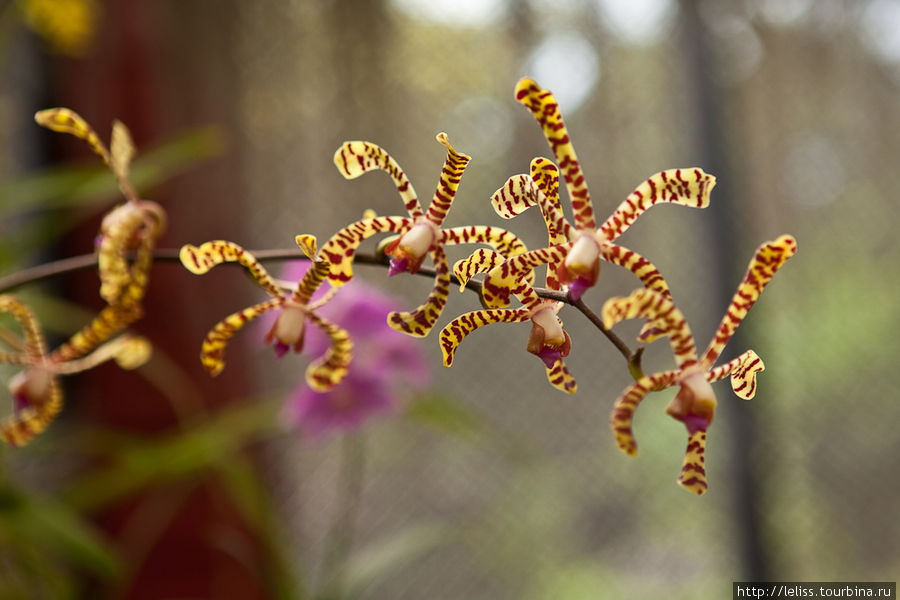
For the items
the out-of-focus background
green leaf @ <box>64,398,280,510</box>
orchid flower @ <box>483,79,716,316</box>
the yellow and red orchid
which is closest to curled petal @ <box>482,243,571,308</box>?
orchid flower @ <box>483,79,716,316</box>

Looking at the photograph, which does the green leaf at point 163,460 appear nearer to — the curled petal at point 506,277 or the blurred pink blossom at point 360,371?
the blurred pink blossom at point 360,371

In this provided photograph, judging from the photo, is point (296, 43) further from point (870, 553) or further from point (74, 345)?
point (870, 553)

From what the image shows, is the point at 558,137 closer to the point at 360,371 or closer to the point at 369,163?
the point at 369,163

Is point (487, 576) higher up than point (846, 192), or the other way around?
point (846, 192)

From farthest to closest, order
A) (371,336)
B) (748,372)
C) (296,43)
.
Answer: (296,43), (371,336), (748,372)

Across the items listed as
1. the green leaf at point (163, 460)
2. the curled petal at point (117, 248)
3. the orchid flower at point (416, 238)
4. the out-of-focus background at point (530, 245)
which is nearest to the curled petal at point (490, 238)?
the orchid flower at point (416, 238)

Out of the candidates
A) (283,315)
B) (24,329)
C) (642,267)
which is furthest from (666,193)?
(24,329)

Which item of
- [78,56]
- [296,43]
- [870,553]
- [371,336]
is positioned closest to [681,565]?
[870,553]

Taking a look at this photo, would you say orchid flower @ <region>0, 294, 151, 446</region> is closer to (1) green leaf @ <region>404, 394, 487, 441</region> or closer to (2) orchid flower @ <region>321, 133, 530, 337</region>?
(2) orchid flower @ <region>321, 133, 530, 337</region>
